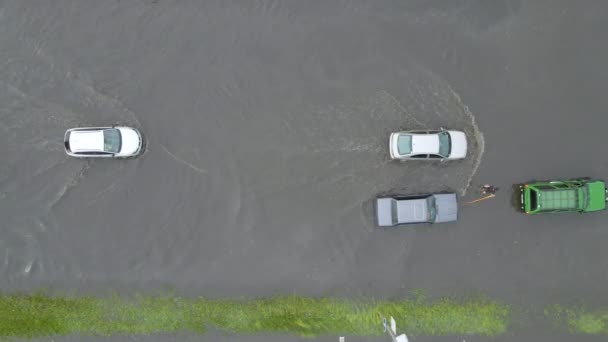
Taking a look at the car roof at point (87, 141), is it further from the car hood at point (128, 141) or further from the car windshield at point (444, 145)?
the car windshield at point (444, 145)

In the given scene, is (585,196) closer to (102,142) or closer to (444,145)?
(444,145)

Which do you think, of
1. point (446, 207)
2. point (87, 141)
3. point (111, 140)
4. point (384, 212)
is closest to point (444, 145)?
point (446, 207)

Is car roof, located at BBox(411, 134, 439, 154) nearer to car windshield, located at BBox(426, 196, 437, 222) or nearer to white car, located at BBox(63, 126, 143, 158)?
car windshield, located at BBox(426, 196, 437, 222)

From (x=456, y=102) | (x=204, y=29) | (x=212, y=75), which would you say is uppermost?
(x=204, y=29)

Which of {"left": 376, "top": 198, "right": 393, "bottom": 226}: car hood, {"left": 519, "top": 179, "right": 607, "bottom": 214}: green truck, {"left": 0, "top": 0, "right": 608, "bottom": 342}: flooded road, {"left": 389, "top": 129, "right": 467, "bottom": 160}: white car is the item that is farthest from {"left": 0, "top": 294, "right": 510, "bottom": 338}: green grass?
{"left": 389, "top": 129, "right": 467, "bottom": 160}: white car

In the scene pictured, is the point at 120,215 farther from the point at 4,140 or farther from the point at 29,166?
the point at 4,140

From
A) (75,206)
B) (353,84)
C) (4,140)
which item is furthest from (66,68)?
(353,84)

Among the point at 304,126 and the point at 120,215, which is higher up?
the point at 304,126
